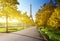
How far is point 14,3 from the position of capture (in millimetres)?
14492

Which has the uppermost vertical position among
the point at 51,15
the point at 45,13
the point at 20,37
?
the point at 45,13

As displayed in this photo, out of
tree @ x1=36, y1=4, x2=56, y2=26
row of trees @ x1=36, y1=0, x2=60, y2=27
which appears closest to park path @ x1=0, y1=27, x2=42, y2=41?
row of trees @ x1=36, y1=0, x2=60, y2=27


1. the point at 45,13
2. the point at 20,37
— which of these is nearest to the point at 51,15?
the point at 45,13

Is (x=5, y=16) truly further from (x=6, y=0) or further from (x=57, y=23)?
(x=57, y=23)

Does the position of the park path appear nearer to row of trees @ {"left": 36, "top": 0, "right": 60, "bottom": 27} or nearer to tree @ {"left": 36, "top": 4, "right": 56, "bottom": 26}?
row of trees @ {"left": 36, "top": 0, "right": 60, "bottom": 27}

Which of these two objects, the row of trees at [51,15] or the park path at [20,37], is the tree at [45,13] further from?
the park path at [20,37]

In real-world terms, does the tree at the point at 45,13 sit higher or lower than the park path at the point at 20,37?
higher

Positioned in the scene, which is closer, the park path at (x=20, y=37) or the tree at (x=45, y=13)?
the park path at (x=20, y=37)

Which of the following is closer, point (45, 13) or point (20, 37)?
point (20, 37)

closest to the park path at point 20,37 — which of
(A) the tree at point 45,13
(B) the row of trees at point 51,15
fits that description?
(B) the row of trees at point 51,15

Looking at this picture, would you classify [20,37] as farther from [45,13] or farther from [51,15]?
[45,13]

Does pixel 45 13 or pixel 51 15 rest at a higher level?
pixel 45 13

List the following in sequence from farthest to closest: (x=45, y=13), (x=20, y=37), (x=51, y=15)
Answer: (x=45, y=13)
(x=51, y=15)
(x=20, y=37)

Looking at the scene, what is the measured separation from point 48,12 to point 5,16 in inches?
148
